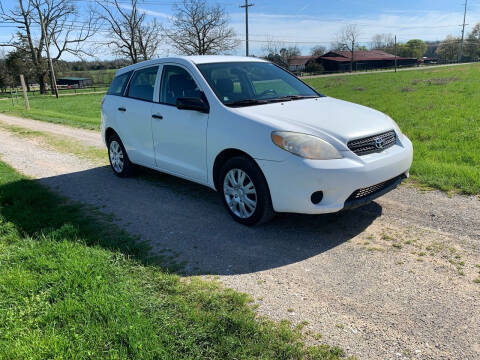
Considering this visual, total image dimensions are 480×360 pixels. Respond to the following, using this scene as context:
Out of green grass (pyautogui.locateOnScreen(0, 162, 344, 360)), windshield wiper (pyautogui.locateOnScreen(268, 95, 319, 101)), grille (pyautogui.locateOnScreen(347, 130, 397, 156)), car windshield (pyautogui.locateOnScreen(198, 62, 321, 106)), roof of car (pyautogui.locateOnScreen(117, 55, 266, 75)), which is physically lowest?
green grass (pyautogui.locateOnScreen(0, 162, 344, 360))

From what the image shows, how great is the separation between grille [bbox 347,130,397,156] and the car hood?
0.17 ft

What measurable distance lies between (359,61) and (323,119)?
9277 centimetres

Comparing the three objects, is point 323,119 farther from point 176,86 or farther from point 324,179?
point 176,86

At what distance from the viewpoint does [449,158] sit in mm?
6656

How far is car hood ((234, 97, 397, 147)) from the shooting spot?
12.6 ft

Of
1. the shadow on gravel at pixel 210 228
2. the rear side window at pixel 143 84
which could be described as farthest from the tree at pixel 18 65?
the shadow on gravel at pixel 210 228

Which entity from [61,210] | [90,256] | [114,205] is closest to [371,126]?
[90,256]

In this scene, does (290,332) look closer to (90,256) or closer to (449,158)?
(90,256)

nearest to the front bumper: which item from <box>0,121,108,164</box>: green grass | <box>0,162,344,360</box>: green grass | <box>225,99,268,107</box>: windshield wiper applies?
<box>225,99,268,107</box>: windshield wiper

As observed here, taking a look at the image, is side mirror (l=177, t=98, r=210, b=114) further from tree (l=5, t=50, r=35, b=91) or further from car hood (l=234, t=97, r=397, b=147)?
tree (l=5, t=50, r=35, b=91)

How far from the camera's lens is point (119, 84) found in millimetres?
6512

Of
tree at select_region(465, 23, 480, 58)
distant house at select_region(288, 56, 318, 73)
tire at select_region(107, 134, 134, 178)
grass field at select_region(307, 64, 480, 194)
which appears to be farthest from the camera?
tree at select_region(465, 23, 480, 58)

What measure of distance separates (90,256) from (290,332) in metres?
2.00

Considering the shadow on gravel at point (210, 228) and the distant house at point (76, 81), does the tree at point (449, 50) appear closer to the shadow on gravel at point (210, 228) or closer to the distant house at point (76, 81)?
the distant house at point (76, 81)
